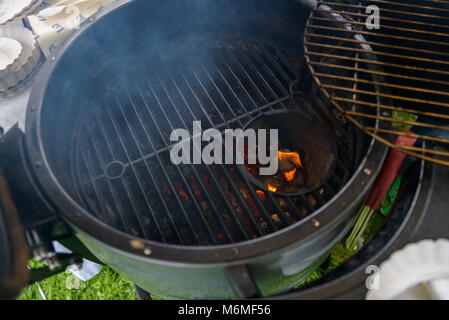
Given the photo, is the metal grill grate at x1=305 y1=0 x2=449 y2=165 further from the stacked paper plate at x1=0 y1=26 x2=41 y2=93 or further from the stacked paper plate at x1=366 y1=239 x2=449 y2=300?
the stacked paper plate at x1=0 y1=26 x2=41 y2=93

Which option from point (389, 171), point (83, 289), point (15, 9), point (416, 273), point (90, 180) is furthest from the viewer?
point (15, 9)

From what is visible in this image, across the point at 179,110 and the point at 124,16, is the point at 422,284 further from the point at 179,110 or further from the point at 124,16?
the point at 124,16

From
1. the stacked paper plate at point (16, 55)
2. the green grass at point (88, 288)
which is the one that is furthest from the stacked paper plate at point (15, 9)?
the green grass at point (88, 288)

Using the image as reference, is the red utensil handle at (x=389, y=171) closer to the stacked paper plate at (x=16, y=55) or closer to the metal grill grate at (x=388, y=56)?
the metal grill grate at (x=388, y=56)

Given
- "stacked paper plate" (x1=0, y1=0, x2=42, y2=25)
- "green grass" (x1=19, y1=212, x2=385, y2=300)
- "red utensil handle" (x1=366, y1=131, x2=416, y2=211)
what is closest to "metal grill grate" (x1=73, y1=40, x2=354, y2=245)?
"red utensil handle" (x1=366, y1=131, x2=416, y2=211)

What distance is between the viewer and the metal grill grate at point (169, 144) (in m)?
1.66

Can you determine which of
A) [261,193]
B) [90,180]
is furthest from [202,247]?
[90,180]

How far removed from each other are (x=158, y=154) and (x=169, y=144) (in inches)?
3.4

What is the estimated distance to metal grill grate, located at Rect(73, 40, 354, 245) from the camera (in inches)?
65.4

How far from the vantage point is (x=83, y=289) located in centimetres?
225

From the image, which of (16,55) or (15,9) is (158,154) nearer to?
(16,55)

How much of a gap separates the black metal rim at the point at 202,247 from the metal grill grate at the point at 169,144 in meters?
0.30

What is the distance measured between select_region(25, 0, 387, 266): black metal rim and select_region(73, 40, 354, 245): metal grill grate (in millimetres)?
301

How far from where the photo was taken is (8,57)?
8.13 feet
